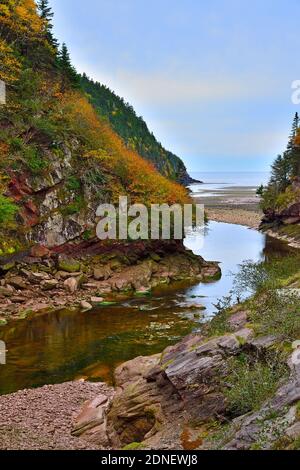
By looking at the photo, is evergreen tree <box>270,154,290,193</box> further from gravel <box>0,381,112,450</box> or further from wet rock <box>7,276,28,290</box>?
gravel <box>0,381,112,450</box>

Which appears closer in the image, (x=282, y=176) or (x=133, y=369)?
(x=133, y=369)

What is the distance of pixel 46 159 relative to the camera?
3700 cm

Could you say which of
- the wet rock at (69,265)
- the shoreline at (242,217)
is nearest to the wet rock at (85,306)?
the wet rock at (69,265)

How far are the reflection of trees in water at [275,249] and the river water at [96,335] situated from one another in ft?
46.5

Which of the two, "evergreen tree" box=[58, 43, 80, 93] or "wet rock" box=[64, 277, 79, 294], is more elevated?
"evergreen tree" box=[58, 43, 80, 93]

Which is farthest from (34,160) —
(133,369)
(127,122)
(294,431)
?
(127,122)

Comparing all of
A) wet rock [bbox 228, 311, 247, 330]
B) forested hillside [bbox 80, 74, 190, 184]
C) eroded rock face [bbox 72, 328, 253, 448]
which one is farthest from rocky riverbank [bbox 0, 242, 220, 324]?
forested hillside [bbox 80, 74, 190, 184]

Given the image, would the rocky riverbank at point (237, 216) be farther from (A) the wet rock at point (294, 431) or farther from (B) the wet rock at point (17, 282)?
(A) the wet rock at point (294, 431)

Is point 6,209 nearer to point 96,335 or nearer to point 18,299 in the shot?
point 18,299

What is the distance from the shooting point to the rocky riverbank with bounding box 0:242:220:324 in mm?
29938

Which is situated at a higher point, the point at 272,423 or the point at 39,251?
the point at 39,251

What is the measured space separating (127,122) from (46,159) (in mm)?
101493

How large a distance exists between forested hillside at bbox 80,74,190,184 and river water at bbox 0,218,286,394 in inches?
3445
